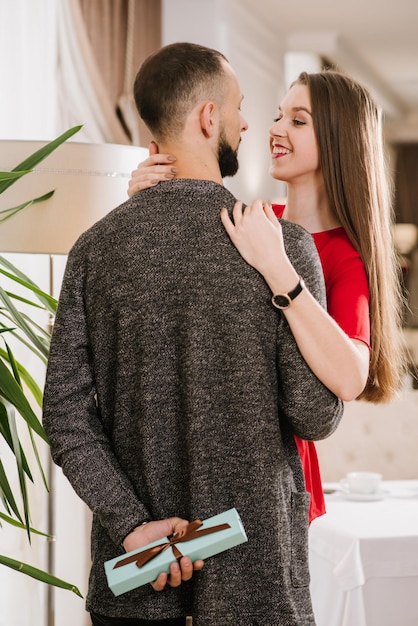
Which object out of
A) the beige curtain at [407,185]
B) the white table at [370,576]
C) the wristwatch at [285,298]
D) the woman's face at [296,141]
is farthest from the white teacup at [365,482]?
the beige curtain at [407,185]

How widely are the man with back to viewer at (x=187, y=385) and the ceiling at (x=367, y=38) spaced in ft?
14.1

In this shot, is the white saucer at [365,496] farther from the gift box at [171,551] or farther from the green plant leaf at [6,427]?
the gift box at [171,551]

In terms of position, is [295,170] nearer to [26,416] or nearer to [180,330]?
[180,330]

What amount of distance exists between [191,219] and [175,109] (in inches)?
7.1

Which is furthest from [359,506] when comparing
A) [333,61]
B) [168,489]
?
[333,61]

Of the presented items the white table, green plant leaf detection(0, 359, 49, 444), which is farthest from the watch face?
the white table

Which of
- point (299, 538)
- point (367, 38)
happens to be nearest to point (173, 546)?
point (299, 538)

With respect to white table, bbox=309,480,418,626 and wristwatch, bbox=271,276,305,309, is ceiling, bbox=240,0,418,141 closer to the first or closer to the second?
white table, bbox=309,480,418,626

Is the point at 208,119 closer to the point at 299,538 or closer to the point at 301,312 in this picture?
the point at 301,312

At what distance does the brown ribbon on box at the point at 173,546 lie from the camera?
124 centimetres

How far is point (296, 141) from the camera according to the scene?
1778mm

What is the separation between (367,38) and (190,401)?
19.2 ft

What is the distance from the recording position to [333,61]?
6793 mm

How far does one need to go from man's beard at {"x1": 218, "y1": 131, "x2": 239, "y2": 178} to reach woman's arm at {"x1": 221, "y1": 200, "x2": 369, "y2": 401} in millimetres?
103
